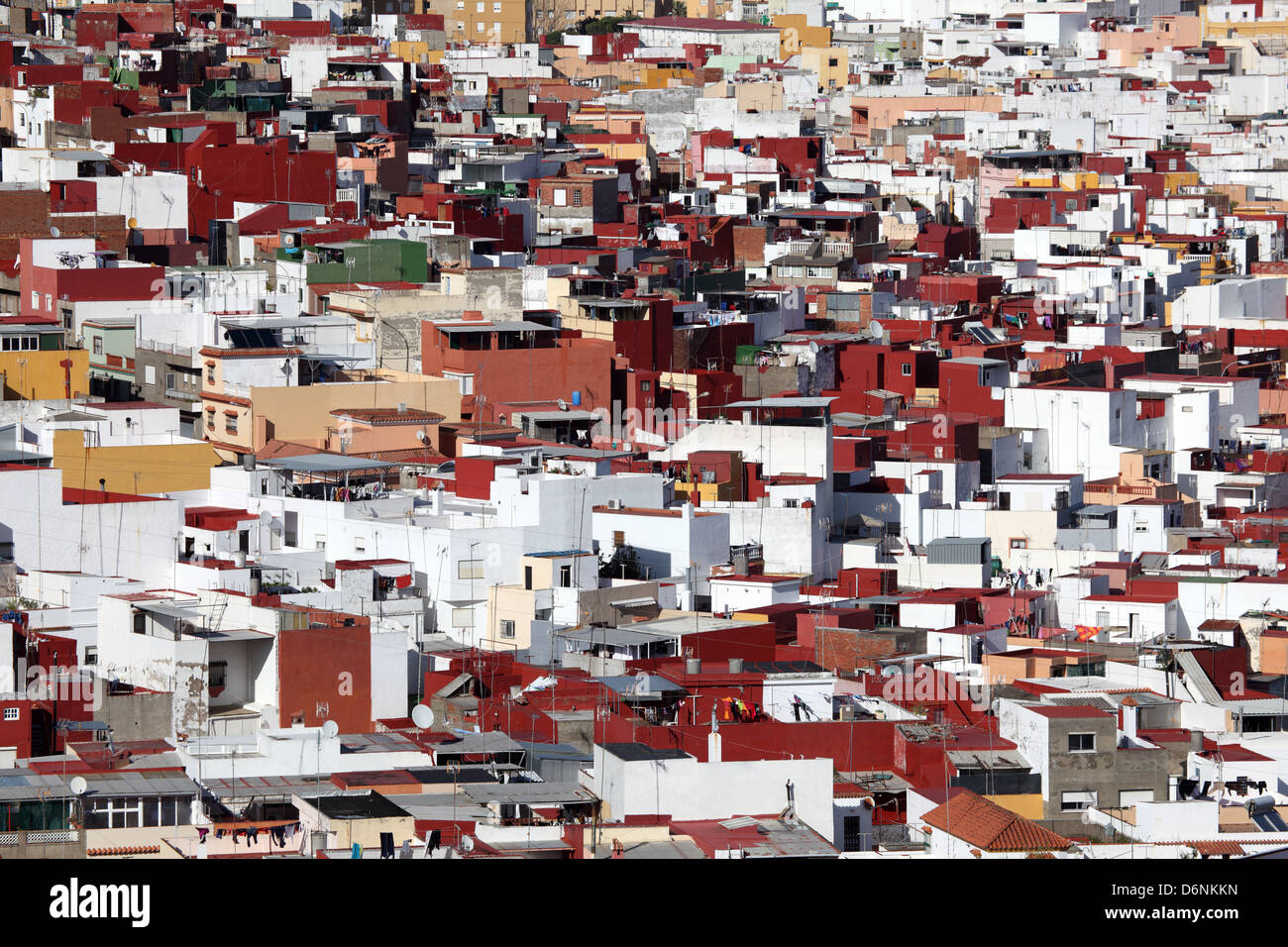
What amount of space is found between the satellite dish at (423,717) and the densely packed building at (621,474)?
136 millimetres

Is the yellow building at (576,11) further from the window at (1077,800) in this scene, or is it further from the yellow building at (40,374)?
the window at (1077,800)

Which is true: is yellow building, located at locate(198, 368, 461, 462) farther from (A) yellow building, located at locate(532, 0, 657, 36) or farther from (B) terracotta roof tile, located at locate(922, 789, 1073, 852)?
(A) yellow building, located at locate(532, 0, 657, 36)

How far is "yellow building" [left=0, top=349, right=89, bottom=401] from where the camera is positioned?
16.7 metres

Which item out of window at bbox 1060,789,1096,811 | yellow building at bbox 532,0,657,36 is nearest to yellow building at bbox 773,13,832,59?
yellow building at bbox 532,0,657,36

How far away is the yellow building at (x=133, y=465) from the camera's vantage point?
14102mm

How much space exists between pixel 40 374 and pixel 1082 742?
953cm

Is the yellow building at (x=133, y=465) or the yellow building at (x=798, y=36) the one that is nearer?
the yellow building at (x=133, y=465)

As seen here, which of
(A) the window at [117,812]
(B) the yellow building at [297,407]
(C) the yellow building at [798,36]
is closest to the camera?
(A) the window at [117,812]

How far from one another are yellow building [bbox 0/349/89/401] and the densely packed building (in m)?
0.03

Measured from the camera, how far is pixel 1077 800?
8.88m

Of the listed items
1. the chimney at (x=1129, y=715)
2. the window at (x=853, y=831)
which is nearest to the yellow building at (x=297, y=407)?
the chimney at (x=1129, y=715)
